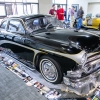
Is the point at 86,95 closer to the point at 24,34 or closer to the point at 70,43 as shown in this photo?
the point at 70,43

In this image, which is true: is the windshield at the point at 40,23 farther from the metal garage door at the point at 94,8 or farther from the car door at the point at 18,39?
the metal garage door at the point at 94,8

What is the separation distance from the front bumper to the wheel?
197mm

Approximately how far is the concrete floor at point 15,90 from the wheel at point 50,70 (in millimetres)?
404

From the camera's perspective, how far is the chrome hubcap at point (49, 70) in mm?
2487

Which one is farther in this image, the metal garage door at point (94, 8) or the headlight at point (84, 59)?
the metal garage door at point (94, 8)

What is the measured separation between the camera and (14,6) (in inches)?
345

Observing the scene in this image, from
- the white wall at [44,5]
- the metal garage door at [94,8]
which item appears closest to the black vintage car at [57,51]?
the white wall at [44,5]

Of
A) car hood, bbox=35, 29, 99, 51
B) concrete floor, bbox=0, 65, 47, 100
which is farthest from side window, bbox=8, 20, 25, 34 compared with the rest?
concrete floor, bbox=0, 65, 47, 100

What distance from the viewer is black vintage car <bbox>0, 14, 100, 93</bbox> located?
7.10ft

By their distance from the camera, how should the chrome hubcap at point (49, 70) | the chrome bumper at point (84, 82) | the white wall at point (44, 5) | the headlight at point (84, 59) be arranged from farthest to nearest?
the white wall at point (44, 5) < the chrome hubcap at point (49, 70) < the chrome bumper at point (84, 82) < the headlight at point (84, 59)

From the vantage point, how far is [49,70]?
2607 mm

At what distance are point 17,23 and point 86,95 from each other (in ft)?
7.79

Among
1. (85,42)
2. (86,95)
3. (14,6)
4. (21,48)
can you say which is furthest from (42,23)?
(14,6)

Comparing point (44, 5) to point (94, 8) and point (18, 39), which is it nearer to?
point (94, 8)
